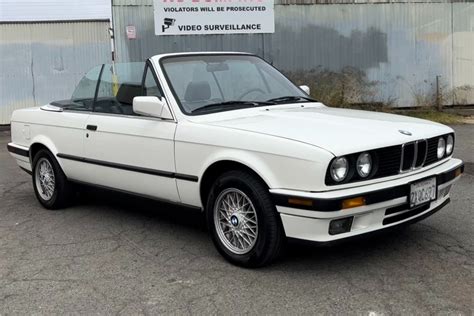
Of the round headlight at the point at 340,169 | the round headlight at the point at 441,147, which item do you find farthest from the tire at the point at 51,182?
the round headlight at the point at 441,147

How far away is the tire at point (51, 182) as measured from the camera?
19.5 feet

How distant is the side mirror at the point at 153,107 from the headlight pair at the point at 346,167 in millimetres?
1533

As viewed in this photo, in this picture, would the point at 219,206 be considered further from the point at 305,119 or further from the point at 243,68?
the point at 243,68

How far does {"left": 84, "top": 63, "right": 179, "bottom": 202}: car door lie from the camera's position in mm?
4655

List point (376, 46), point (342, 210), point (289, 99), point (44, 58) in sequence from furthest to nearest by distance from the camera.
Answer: point (376, 46) < point (44, 58) < point (289, 99) < point (342, 210)

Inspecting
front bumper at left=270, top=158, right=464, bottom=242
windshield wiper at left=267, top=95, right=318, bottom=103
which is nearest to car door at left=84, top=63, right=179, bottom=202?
windshield wiper at left=267, top=95, right=318, bottom=103

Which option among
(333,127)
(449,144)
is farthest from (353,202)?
(449,144)

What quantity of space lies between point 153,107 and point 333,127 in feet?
4.86

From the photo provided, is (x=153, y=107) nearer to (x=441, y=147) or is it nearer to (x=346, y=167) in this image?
(x=346, y=167)

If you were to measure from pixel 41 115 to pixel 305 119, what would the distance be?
3159mm

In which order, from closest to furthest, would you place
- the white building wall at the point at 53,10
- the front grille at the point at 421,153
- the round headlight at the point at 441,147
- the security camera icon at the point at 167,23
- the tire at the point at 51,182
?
the front grille at the point at 421,153 < the round headlight at the point at 441,147 < the tire at the point at 51,182 < the security camera icon at the point at 167,23 < the white building wall at the point at 53,10

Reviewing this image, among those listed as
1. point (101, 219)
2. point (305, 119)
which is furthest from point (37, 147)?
point (305, 119)

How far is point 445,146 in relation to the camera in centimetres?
452

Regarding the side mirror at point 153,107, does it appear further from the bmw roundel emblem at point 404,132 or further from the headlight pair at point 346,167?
the bmw roundel emblem at point 404,132
